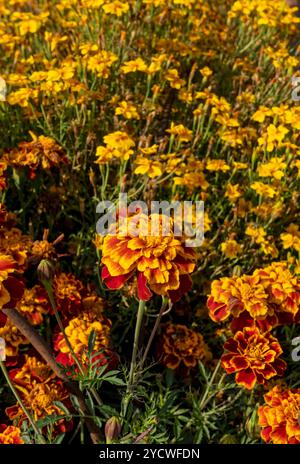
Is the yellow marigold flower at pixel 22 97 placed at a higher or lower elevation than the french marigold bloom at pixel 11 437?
higher

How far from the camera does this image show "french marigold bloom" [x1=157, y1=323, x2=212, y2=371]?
1637mm

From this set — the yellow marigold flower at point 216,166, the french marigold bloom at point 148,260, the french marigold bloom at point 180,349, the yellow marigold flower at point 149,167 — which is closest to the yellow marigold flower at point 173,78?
the yellow marigold flower at point 216,166

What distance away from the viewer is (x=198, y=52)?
2.59 metres

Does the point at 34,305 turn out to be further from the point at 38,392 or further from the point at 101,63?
the point at 101,63

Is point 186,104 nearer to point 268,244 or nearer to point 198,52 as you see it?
point 198,52

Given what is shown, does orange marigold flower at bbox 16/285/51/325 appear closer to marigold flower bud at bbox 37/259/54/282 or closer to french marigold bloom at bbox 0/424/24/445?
french marigold bloom at bbox 0/424/24/445

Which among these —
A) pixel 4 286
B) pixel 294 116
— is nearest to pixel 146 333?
pixel 4 286

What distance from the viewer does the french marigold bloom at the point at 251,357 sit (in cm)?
127

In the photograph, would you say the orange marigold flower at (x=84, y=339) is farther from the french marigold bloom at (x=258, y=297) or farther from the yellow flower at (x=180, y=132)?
the yellow flower at (x=180, y=132)

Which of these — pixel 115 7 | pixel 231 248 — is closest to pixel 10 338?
pixel 231 248

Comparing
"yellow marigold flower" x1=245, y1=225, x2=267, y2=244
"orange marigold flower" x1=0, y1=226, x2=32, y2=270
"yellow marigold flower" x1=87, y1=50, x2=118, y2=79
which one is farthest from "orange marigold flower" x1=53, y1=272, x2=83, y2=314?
"yellow marigold flower" x1=87, y1=50, x2=118, y2=79

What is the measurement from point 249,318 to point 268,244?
0.66m

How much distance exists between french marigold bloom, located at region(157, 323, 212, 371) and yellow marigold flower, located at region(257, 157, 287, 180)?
671 mm

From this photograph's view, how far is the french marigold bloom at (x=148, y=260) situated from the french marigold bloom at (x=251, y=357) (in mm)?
254
